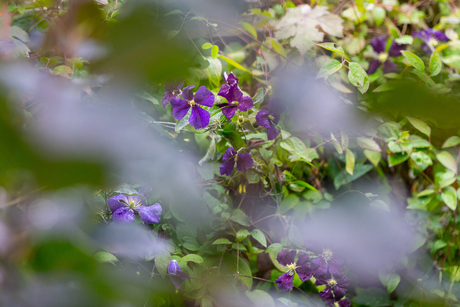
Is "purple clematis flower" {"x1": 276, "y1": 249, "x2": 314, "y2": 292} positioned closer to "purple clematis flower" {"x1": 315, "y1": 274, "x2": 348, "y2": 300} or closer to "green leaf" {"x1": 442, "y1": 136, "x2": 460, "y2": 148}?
"purple clematis flower" {"x1": 315, "y1": 274, "x2": 348, "y2": 300}

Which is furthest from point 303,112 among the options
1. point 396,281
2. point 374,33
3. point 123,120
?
point 374,33

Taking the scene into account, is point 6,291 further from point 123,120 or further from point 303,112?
point 303,112

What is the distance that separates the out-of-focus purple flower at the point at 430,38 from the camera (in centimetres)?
119

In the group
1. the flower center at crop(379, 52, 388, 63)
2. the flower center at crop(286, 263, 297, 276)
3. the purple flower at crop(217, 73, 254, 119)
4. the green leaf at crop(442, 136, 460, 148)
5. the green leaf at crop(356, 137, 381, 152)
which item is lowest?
the flower center at crop(286, 263, 297, 276)

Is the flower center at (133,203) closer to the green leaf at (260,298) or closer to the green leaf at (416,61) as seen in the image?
the green leaf at (260,298)

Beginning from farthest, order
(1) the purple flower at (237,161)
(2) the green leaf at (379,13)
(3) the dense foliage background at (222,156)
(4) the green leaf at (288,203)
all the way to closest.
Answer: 1. (2) the green leaf at (379,13)
2. (4) the green leaf at (288,203)
3. (1) the purple flower at (237,161)
4. (3) the dense foliage background at (222,156)

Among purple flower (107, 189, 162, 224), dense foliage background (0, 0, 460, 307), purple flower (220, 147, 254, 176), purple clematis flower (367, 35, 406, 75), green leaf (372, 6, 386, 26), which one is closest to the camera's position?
dense foliage background (0, 0, 460, 307)

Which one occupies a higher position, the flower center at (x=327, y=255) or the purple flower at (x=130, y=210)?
the purple flower at (x=130, y=210)

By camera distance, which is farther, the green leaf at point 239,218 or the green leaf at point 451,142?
A: the green leaf at point 451,142

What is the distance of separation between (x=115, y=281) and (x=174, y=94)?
2.04 ft

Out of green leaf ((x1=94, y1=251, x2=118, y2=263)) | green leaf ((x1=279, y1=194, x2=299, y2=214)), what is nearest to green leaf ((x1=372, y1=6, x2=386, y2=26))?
green leaf ((x1=279, y1=194, x2=299, y2=214))

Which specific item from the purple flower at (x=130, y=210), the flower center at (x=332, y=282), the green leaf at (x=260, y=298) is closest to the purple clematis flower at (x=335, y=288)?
the flower center at (x=332, y=282)

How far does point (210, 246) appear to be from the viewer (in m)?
0.76

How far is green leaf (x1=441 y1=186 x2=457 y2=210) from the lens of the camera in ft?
3.10
